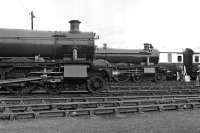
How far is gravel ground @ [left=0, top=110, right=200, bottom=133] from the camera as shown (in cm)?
683

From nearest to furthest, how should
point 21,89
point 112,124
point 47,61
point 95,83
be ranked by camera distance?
point 112,124, point 21,89, point 47,61, point 95,83

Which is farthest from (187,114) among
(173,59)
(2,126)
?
(173,59)

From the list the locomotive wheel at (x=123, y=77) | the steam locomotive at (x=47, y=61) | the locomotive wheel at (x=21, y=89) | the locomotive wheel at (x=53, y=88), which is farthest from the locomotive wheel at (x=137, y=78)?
the locomotive wheel at (x=21, y=89)

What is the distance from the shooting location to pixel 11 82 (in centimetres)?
1227

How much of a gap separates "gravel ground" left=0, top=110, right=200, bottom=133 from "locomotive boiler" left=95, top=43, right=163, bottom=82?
13588mm

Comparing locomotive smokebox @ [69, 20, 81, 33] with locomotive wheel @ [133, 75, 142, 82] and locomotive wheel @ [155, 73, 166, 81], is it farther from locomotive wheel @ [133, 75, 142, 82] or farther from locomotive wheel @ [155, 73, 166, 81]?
locomotive wheel @ [155, 73, 166, 81]

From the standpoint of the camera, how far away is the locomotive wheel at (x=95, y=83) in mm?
13695

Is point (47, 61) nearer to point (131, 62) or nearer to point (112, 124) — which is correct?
point (112, 124)

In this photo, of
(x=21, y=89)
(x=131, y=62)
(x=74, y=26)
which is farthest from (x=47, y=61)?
(x=131, y=62)

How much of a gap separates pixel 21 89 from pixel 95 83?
3329mm

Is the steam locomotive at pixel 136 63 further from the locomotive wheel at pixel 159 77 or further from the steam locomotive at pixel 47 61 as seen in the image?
the steam locomotive at pixel 47 61

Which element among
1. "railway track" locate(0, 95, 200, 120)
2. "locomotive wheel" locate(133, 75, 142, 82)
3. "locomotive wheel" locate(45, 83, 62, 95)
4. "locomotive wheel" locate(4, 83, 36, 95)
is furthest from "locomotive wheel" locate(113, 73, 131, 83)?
"railway track" locate(0, 95, 200, 120)

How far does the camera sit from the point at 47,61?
514 inches

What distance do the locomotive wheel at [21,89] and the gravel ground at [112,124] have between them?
494cm
